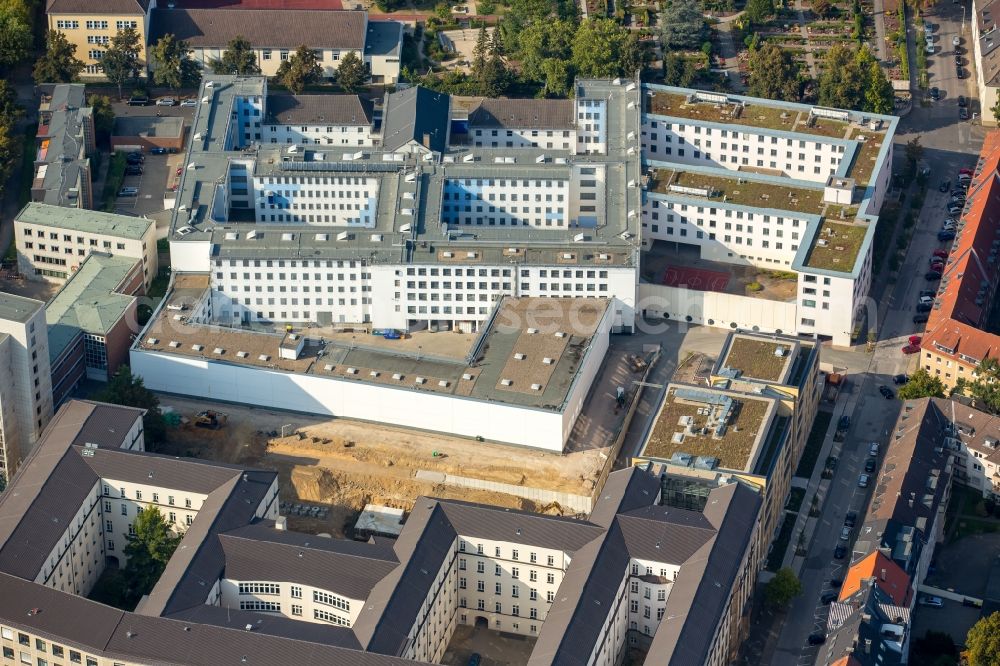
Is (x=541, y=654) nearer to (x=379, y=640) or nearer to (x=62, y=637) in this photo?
(x=379, y=640)

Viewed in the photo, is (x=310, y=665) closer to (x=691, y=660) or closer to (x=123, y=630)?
(x=123, y=630)

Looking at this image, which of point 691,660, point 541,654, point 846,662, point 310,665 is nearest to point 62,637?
point 310,665

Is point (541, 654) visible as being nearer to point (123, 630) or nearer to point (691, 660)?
point (691, 660)

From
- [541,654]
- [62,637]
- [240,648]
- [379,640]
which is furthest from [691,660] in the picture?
[62,637]

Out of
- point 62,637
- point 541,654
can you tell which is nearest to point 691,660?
point 541,654

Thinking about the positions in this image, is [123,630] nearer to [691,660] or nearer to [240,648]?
[240,648]
